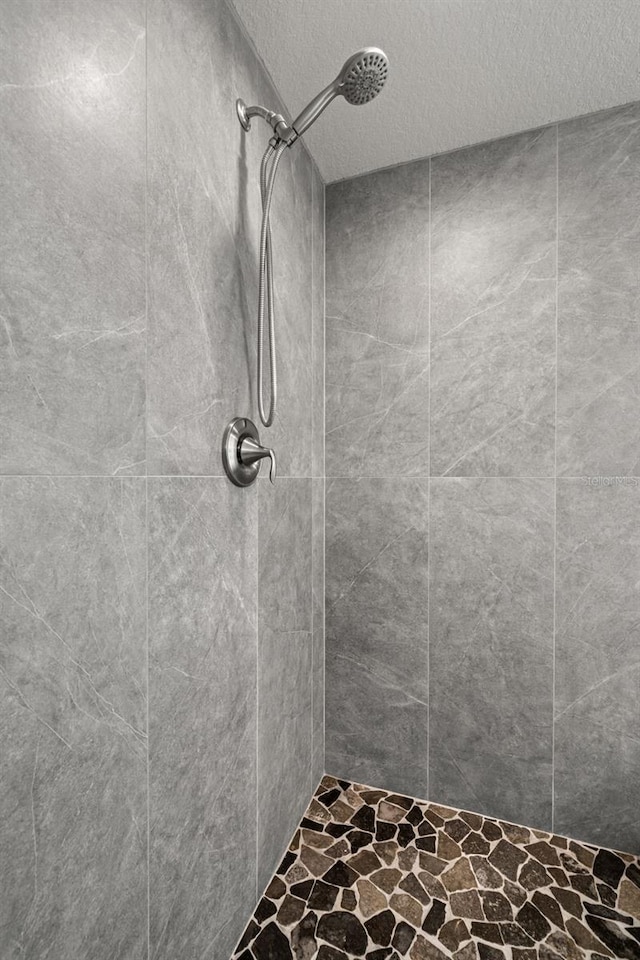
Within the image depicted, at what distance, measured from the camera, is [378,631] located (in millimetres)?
1591

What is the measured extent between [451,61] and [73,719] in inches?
63.8

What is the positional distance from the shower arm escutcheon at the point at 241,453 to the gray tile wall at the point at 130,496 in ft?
0.11

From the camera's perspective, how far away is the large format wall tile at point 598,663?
1333mm

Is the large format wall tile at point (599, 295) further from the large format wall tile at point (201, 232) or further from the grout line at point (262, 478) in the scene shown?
the large format wall tile at point (201, 232)

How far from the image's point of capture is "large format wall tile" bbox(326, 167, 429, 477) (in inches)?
60.7

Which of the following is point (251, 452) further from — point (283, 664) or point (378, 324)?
point (378, 324)

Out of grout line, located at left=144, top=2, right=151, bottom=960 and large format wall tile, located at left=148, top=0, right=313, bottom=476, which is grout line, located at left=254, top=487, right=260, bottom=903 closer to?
large format wall tile, located at left=148, top=0, right=313, bottom=476

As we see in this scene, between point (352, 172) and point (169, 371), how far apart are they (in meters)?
1.20

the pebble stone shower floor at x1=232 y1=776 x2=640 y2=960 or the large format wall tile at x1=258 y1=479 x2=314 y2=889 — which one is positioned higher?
the large format wall tile at x1=258 y1=479 x2=314 y2=889

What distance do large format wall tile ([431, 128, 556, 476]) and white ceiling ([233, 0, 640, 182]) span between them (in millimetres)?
118

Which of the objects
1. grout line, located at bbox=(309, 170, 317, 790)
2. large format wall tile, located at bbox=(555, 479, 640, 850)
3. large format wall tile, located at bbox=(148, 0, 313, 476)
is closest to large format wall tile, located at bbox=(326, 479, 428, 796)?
grout line, located at bbox=(309, 170, 317, 790)

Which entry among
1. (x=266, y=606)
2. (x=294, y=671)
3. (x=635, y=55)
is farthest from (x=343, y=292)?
(x=294, y=671)

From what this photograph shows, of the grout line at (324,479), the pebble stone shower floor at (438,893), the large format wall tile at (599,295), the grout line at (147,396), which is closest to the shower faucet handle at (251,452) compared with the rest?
the grout line at (147,396)

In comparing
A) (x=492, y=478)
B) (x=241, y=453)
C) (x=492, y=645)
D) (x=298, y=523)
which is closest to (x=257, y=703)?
(x=298, y=523)
